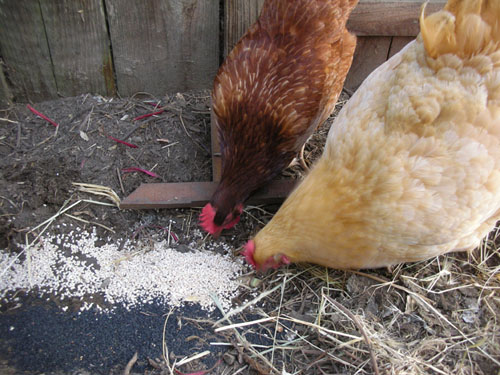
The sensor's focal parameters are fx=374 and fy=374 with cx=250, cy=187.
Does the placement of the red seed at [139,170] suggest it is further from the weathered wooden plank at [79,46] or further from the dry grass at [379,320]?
the dry grass at [379,320]

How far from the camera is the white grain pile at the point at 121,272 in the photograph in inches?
69.3

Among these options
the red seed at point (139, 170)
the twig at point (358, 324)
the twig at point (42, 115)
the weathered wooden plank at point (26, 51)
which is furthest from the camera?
the twig at point (42, 115)

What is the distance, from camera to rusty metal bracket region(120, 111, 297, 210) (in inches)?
78.7

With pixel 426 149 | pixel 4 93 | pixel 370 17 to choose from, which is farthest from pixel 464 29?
pixel 4 93

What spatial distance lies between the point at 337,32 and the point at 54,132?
1.75 metres

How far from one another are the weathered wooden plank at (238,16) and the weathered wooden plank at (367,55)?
0.76m

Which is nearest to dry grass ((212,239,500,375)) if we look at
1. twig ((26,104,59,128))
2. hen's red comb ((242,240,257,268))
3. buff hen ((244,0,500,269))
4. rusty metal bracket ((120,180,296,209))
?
hen's red comb ((242,240,257,268))

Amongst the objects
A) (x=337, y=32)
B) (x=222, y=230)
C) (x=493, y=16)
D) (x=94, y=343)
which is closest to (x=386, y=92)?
(x=493, y=16)

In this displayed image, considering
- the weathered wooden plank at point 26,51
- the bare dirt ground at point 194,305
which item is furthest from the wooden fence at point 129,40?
the bare dirt ground at point 194,305

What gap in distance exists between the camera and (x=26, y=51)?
86.5 inches

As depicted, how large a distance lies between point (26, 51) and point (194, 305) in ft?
5.80

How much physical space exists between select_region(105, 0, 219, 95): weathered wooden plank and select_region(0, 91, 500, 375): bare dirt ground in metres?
0.29

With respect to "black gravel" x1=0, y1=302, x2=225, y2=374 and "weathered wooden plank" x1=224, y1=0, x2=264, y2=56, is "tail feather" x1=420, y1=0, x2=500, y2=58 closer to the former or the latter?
"weathered wooden plank" x1=224, y1=0, x2=264, y2=56

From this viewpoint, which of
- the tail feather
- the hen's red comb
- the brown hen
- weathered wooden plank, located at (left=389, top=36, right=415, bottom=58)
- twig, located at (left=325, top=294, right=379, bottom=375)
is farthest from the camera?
weathered wooden plank, located at (left=389, top=36, right=415, bottom=58)
